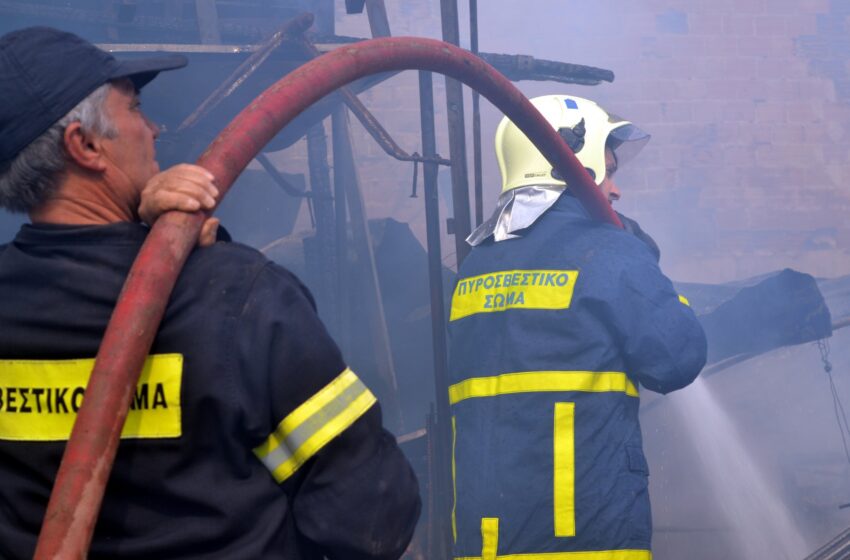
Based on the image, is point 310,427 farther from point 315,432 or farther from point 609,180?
point 609,180

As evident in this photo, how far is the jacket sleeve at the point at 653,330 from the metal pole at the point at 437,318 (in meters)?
1.08

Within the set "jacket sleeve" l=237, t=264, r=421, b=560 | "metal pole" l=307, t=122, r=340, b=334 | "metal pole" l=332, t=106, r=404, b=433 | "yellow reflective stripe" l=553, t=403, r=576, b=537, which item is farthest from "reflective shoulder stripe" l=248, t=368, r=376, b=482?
"metal pole" l=307, t=122, r=340, b=334

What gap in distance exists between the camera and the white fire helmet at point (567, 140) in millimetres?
3344

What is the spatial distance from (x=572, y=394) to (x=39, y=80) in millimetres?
1859

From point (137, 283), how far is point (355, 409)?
16.7 inches

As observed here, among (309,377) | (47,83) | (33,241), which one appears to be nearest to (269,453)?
(309,377)

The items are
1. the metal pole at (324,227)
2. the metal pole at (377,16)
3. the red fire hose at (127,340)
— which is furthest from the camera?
the metal pole at (324,227)

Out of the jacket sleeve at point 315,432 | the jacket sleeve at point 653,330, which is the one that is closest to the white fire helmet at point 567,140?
the jacket sleeve at point 653,330

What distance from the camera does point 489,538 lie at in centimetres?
288

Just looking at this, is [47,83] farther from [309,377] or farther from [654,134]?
[654,134]

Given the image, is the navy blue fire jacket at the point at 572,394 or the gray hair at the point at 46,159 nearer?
the gray hair at the point at 46,159

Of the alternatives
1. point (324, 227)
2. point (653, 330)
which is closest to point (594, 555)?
point (653, 330)

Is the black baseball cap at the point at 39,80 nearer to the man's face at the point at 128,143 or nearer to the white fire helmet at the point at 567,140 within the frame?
the man's face at the point at 128,143

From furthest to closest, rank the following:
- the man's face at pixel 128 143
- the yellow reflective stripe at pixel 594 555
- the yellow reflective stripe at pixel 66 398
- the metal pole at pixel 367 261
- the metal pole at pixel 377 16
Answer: the metal pole at pixel 367 261, the metal pole at pixel 377 16, the yellow reflective stripe at pixel 594 555, the man's face at pixel 128 143, the yellow reflective stripe at pixel 66 398
